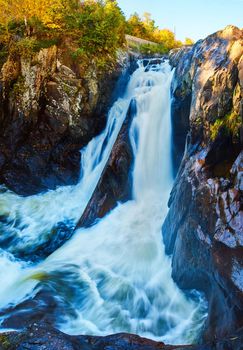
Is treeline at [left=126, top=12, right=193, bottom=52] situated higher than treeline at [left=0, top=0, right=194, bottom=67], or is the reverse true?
treeline at [left=126, top=12, right=193, bottom=52]

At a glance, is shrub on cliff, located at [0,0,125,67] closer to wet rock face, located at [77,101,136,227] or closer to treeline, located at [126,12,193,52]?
wet rock face, located at [77,101,136,227]

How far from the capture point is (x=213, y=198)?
15.8ft

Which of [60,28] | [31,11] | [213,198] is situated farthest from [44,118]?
[213,198]

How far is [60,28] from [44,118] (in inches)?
127

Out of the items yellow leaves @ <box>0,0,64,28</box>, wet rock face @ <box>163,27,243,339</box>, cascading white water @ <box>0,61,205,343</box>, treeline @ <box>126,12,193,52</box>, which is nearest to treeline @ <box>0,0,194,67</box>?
yellow leaves @ <box>0,0,64,28</box>

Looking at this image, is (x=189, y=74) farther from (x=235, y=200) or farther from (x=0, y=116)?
(x=0, y=116)

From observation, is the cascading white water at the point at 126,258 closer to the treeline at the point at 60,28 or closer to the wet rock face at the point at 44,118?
the wet rock face at the point at 44,118

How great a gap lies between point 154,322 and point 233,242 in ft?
6.44

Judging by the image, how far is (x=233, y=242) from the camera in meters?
4.11

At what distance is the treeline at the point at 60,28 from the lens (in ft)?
36.3

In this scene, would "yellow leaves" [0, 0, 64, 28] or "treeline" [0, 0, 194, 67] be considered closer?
"treeline" [0, 0, 194, 67]

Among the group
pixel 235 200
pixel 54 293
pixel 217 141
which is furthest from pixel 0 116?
pixel 235 200

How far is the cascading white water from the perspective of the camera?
16.9ft

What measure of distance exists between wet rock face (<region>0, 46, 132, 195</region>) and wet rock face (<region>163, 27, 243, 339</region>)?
4.88m
